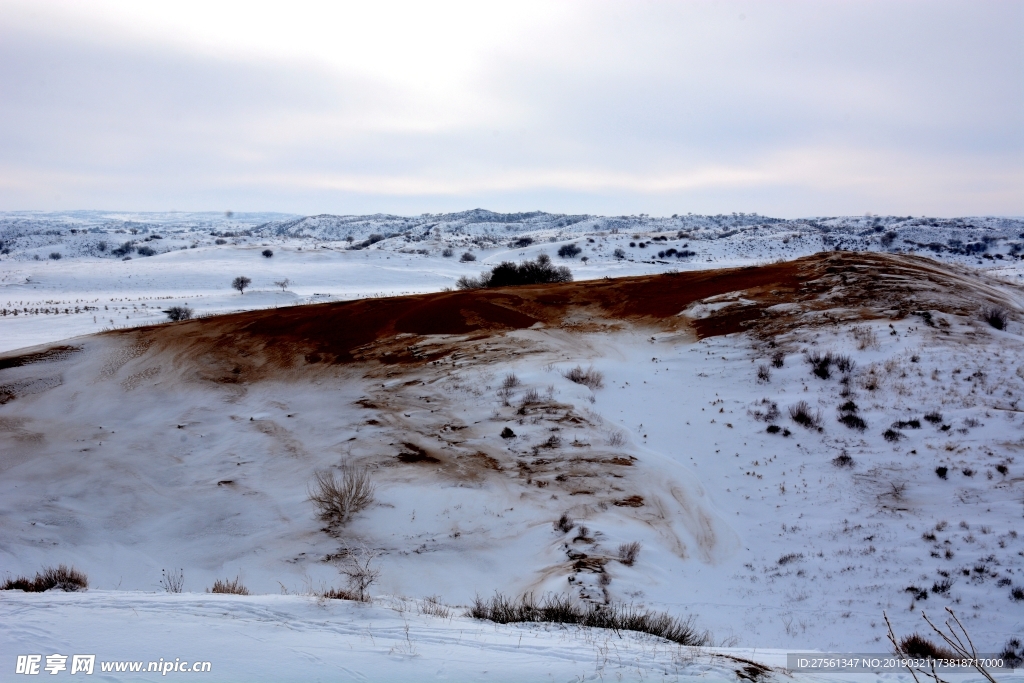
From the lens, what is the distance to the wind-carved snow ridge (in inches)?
311

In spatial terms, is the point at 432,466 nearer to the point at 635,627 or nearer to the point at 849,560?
the point at 635,627

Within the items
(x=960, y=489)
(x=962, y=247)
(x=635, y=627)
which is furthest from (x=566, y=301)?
(x=962, y=247)

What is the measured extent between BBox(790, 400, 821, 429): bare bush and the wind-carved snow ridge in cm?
6

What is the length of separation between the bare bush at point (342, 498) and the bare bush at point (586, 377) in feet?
19.9

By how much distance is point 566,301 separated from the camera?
2117cm

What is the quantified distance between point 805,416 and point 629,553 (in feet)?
19.5

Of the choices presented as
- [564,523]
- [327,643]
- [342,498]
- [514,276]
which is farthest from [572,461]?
[514,276]

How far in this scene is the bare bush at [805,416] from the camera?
39.4ft

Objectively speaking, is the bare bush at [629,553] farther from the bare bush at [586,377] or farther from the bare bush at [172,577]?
the bare bush at [172,577]

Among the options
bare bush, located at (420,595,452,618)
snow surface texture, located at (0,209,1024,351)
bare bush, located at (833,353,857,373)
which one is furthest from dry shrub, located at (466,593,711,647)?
snow surface texture, located at (0,209,1024,351)

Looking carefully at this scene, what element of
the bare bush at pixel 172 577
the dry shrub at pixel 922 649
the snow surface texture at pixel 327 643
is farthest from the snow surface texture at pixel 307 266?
the dry shrub at pixel 922 649

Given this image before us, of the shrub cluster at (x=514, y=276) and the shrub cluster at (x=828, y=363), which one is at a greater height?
the shrub cluster at (x=514, y=276)

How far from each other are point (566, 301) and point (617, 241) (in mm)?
45270

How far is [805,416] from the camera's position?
1216cm
